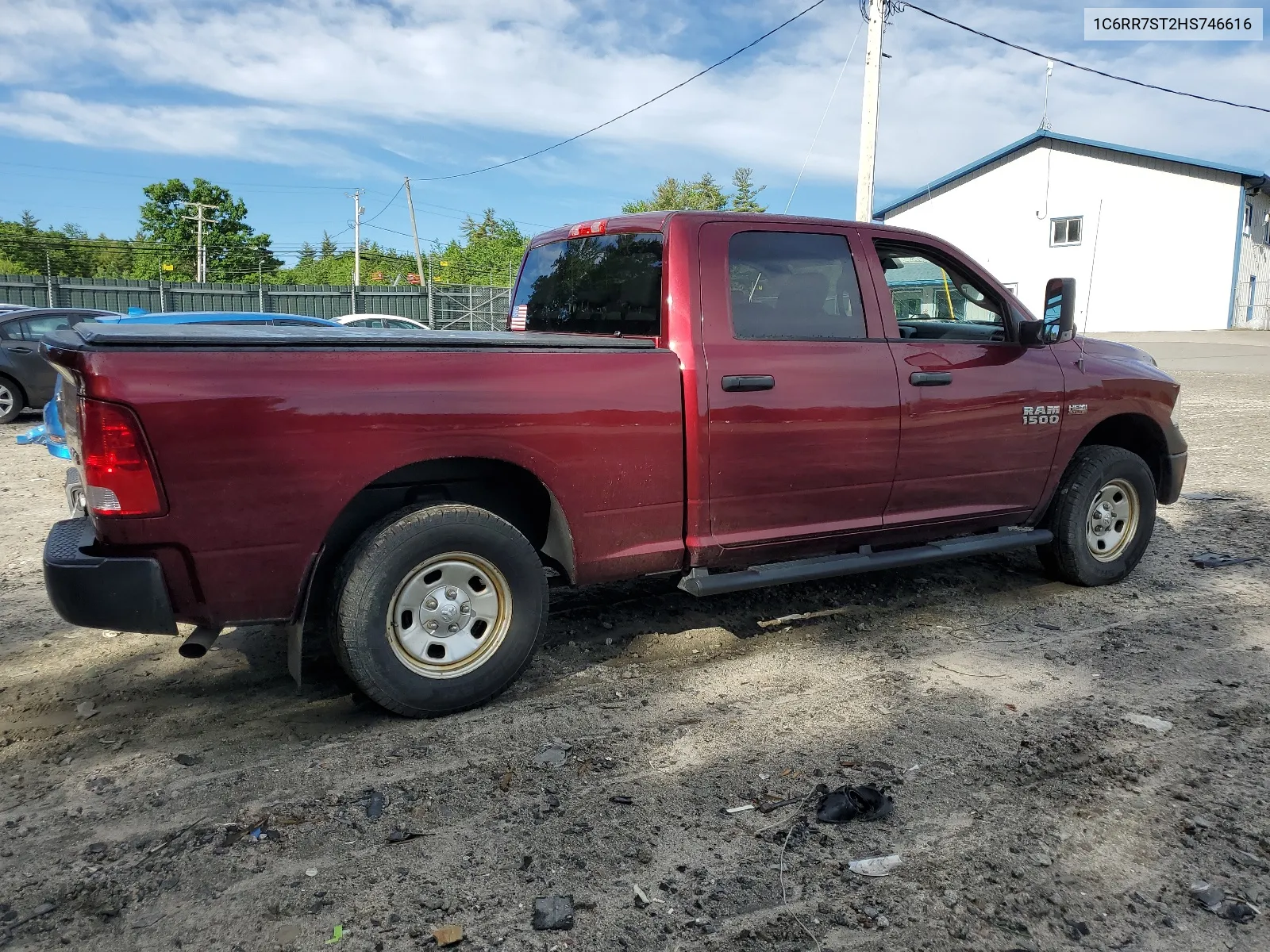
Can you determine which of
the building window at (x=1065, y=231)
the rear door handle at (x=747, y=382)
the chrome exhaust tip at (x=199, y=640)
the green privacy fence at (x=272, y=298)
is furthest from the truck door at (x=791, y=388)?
the building window at (x=1065, y=231)

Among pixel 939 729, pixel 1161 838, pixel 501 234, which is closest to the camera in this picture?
pixel 1161 838

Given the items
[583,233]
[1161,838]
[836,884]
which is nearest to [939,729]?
[1161,838]

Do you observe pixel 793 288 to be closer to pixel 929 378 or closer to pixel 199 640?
pixel 929 378

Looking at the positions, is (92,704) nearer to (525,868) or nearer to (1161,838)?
(525,868)

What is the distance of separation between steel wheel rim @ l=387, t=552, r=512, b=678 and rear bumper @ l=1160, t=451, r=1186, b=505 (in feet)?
13.7

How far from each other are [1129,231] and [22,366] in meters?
33.6

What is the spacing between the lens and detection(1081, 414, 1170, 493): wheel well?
5.42 meters

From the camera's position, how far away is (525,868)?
261cm

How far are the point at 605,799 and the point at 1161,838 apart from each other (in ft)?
5.46

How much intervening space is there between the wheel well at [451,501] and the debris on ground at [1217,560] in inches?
167

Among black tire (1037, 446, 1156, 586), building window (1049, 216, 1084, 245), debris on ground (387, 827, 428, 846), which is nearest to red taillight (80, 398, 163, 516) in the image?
debris on ground (387, 827, 428, 846)

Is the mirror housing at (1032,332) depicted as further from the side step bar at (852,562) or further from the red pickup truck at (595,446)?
the side step bar at (852,562)

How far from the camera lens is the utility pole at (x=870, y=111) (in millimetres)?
14047

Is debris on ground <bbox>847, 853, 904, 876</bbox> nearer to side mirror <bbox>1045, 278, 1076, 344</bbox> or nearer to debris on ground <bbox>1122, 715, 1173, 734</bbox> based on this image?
debris on ground <bbox>1122, 715, 1173, 734</bbox>
